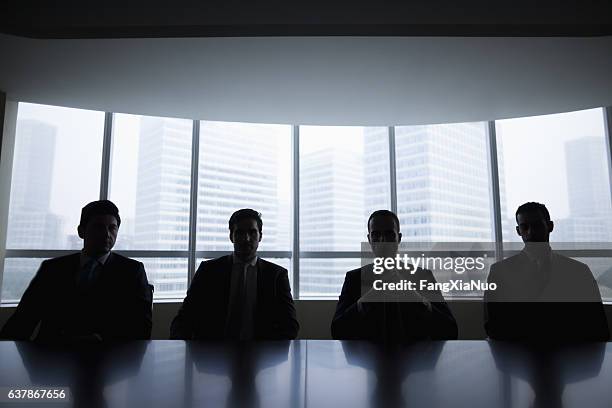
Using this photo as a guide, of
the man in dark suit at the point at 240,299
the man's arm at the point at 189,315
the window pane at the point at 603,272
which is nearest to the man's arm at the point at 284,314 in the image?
the man in dark suit at the point at 240,299

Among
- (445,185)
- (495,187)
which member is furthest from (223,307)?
(495,187)

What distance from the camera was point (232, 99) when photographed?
4.05 metres

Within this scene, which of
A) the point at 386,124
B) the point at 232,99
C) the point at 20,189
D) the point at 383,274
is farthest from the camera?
the point at 386,124

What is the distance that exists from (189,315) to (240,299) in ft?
0.95

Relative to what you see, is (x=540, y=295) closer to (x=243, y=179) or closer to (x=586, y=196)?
(x=586, y=196)

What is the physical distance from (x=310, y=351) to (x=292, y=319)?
0.84 m

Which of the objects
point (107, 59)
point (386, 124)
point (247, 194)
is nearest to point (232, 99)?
point (107, 59)

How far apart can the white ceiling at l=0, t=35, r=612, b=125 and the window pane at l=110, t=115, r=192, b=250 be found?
0.75 m

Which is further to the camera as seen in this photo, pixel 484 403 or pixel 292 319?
pixel 292 319

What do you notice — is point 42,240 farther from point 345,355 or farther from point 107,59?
point 345,355

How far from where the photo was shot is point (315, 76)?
3.57 meters

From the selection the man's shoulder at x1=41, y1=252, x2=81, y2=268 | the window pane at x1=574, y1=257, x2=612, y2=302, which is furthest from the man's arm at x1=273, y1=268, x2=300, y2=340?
the window pane at x1=574, y1=257, x2=612, y2=302

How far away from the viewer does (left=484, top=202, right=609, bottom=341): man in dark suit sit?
5.87ft

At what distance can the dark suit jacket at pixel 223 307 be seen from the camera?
197 centimetres
